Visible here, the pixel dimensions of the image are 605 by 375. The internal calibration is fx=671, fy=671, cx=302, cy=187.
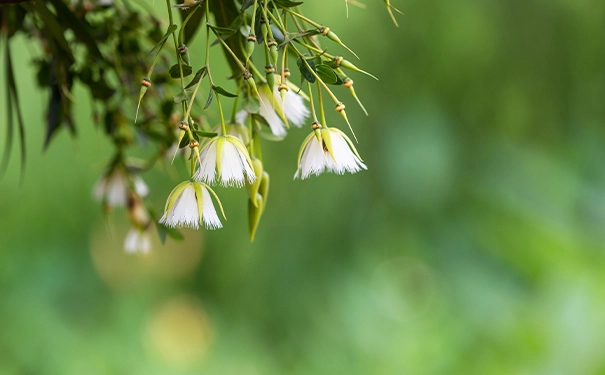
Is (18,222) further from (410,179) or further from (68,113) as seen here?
(68,113)

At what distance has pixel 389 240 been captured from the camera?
60.4 inches

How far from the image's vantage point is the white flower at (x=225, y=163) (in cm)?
23

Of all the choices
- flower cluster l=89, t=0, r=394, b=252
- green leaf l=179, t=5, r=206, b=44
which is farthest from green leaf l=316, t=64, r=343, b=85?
green leaf l=179, t=5, r=206, b=44

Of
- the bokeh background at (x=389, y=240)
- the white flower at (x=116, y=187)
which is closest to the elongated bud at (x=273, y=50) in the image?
the white flower at (x=116, y=187)

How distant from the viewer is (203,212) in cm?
24

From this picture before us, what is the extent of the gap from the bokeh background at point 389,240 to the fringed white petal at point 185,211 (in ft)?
3.42

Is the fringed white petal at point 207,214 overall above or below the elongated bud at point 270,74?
below

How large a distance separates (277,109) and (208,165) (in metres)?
0.04

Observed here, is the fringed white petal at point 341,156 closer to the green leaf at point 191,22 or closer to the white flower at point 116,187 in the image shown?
the green leaf at point 191,22

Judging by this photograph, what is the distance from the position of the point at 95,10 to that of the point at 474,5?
1304 millimetres

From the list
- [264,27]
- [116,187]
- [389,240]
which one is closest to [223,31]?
[264,27]

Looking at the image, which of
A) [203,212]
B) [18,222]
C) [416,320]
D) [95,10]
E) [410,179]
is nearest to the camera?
[203,212]

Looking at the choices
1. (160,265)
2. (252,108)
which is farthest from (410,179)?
(252,108)

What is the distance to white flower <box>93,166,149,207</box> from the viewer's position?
0.43 metres
